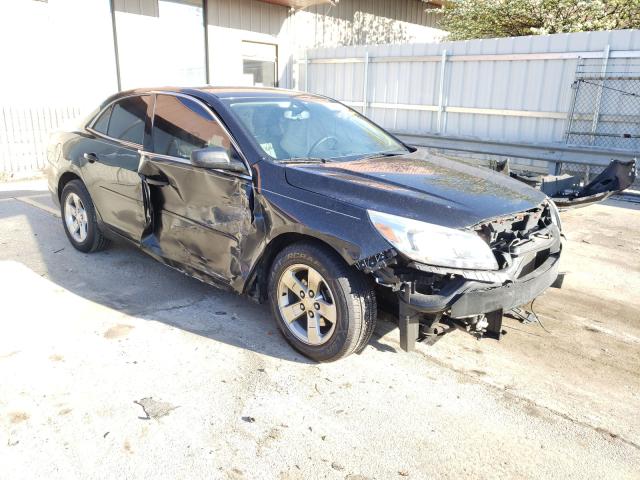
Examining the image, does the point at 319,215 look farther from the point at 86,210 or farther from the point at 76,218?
the point at 76,218

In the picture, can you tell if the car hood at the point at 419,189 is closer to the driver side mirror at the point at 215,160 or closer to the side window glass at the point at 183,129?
the driver side mirror at the point at 215,160

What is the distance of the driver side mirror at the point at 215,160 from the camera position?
3.37 m

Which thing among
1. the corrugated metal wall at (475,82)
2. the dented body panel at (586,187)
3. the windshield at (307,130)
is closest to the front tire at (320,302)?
the windshield at (307,130)

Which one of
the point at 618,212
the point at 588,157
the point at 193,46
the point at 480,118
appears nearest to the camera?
the point at 618,212

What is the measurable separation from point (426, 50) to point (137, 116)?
8.86 meters

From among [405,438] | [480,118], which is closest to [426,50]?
[480,118]

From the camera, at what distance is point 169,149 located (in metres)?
4.02

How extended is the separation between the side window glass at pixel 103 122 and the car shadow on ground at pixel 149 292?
1.16m

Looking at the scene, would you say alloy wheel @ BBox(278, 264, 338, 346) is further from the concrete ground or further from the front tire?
the concrete ground

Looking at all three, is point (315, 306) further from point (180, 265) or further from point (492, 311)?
point (180, 265)

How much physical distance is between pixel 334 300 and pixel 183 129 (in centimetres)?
187

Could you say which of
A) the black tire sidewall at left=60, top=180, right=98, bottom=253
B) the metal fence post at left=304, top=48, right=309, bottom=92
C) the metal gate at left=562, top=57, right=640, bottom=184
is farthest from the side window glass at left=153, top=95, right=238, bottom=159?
the metal fence post at left=304, top=48, right=309, bottom=92

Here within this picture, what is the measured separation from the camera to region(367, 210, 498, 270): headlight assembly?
277 cm

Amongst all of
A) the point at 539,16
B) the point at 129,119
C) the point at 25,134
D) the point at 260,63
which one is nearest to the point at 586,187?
the point at 129,119
